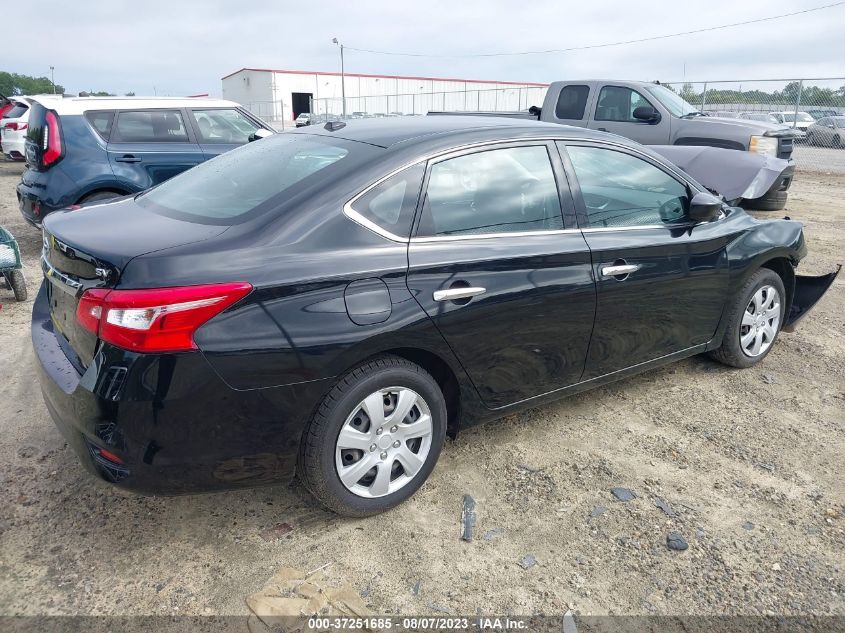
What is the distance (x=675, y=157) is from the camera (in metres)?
7.39

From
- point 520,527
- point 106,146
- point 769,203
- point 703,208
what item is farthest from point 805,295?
point 106,146

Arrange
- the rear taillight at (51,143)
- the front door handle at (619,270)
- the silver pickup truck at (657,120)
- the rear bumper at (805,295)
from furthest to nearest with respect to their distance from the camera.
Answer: the silver pickup truck at (657,120) → the rear taillight at (51,143) → the rear bumper at (805,295) → the front door handle at (619,270)

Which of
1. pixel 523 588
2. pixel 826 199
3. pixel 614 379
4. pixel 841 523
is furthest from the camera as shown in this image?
pixel 826 199

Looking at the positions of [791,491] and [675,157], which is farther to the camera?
[675,157]

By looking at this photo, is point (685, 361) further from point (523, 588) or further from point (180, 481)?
point (180, 481)

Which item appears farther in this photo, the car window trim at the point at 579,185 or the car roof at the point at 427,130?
the car window trim at the point at 579,185

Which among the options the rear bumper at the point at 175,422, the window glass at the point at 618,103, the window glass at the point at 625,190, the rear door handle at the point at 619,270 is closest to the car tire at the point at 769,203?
the window glass at the point at 618,103

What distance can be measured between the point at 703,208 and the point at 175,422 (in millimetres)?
2947

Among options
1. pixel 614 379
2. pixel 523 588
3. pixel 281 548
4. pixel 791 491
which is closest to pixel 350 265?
pixel 281 548

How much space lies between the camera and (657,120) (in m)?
9.72

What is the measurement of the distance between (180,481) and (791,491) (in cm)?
274

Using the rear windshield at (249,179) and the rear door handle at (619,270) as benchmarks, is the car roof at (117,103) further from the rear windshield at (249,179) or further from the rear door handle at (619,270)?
the rear door handle at (619,270)

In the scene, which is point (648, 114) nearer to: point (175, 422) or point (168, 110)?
point (168, 110)

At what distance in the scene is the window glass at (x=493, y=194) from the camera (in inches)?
114
